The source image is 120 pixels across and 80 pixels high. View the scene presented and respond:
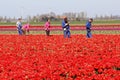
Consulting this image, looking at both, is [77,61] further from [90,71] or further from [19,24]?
[19,24]

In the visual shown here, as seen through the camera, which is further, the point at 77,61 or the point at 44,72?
the point at 77,61

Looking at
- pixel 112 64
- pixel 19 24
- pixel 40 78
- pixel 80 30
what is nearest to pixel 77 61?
pixel 112 64

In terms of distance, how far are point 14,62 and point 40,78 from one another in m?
2.99

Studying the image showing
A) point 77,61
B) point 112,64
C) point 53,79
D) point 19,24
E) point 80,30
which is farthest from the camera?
point 80,30

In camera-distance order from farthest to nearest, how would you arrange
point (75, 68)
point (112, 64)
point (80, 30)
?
point (80, 30), point (112, 64), point (75, 68)

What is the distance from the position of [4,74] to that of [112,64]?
336cm

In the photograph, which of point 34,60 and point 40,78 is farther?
point 34,60

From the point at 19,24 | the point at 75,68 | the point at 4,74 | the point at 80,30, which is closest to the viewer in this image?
the point at 4,74

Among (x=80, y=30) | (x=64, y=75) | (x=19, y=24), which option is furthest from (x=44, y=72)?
(x=80, y=30)

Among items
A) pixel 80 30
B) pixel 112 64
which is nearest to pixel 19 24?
pixel 80 30

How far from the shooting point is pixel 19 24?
99.1 ft

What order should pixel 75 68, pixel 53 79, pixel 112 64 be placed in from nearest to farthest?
pixel 53 79 < pixel 75 68 < pixel 112 64

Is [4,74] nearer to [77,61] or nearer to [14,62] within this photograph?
[14,62]

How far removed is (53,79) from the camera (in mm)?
8367
